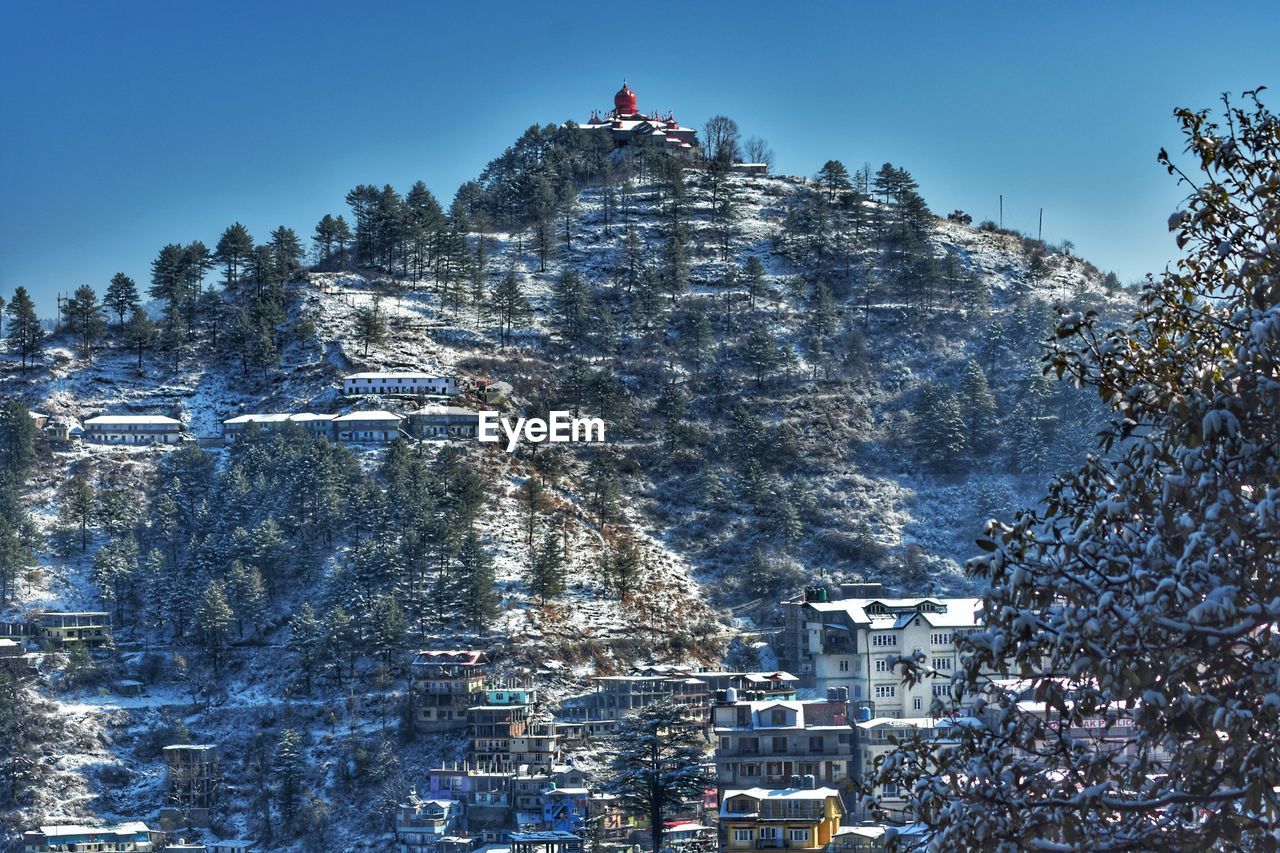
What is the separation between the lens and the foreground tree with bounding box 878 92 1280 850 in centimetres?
1320

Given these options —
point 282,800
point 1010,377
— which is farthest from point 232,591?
point 1010,377

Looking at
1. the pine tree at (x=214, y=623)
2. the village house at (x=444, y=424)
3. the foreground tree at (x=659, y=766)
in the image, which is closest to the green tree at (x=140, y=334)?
the village house at (x=444, y=424)

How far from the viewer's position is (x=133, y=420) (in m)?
122

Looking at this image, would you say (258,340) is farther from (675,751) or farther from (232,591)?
(675,751)

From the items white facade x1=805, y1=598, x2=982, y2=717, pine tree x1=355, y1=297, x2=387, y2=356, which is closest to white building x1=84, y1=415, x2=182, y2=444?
pine tree x1=355, y1=297, x2=387, y2=356

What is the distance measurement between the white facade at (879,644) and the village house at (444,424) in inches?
1246

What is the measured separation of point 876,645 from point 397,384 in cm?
4537

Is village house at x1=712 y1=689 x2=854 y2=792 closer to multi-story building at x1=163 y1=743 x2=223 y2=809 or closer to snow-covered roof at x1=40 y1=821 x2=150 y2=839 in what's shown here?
multi-story building at x1=163 y1=743 x2=223 y2=809

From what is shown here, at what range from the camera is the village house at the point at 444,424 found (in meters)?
118

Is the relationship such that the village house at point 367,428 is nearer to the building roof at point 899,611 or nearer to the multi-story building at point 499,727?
the multi-story building at point 499,727

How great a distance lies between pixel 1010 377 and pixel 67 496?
63.2 metres

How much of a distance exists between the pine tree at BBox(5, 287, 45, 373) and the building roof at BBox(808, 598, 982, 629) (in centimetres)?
6474

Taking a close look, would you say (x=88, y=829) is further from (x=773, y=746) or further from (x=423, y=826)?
(x=773, y=746)

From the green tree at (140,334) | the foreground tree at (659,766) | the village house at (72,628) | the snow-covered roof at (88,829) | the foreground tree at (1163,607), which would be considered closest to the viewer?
the foreground tree at (1163,607)
